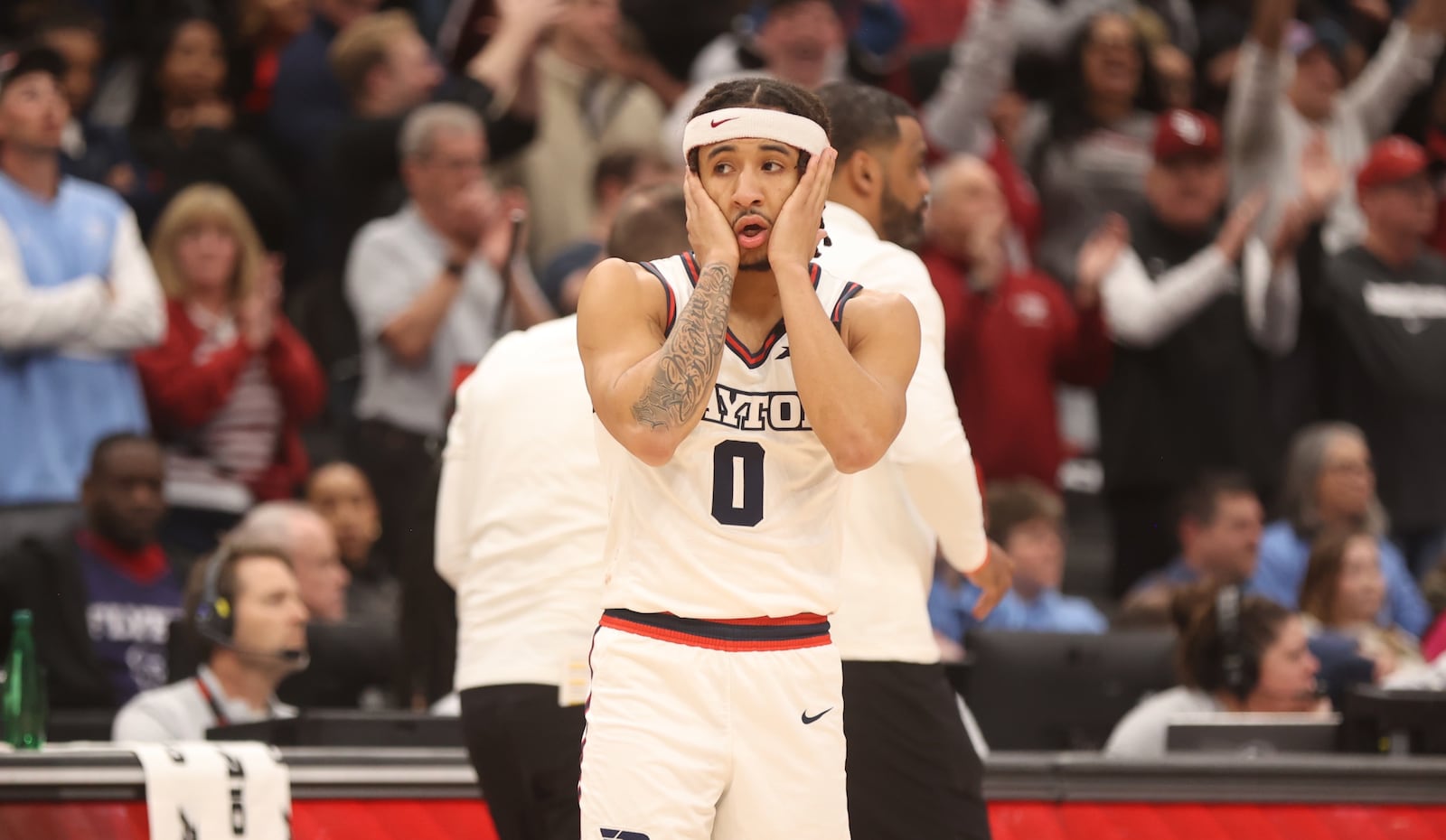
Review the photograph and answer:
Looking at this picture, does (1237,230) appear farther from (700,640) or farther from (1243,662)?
(700,640)

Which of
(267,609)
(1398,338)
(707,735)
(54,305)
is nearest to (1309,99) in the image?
(1398,338)

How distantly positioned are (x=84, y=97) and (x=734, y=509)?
24.3ft

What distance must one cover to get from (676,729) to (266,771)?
2.06 metres

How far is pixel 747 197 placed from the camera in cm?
378

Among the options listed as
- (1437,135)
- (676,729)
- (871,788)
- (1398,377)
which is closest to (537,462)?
(871,788)

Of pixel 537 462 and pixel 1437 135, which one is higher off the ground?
pixel 1437 135

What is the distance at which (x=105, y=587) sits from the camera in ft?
25.4

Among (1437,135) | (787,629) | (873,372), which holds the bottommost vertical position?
(787,629)

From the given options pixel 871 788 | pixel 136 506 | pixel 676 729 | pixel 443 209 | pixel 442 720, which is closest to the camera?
pixel 676 729

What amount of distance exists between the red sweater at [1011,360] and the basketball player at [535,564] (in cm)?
446

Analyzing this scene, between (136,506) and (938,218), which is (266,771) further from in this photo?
(938,218)

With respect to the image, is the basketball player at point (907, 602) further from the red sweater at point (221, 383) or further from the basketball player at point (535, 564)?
the red sweater at point (221, 383)

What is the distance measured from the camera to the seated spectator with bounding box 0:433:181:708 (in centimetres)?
735

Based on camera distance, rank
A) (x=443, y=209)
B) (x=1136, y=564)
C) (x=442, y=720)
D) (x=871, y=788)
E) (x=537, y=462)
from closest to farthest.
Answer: (x=871, y=788), (x=537, y=462), (x=442, y=720), (x=443, y=209), (x=1136, y=564)
